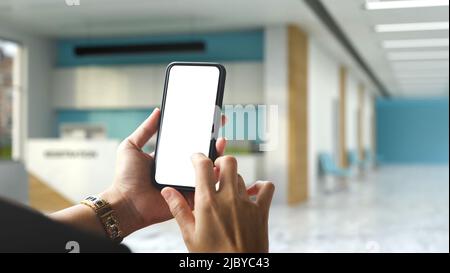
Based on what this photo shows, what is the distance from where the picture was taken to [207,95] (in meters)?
0.38

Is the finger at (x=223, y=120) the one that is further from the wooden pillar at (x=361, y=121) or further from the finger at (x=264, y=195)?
the wooden pillar at (x=361, y=121)

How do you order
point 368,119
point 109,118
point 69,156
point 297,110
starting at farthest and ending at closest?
point 368,119
point 109,118
point 297,110
point 69,156

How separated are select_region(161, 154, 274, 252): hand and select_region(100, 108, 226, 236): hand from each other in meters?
0.09

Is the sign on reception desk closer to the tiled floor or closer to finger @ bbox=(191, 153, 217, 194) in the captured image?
the tiled floor

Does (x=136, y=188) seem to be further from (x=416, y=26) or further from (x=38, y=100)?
(x=38, y=100)

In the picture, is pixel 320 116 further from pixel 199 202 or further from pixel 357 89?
pixel 199 202

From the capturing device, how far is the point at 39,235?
0.87 feet

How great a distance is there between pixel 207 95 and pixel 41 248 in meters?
0.15

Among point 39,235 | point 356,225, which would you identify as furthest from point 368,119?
point 39,235

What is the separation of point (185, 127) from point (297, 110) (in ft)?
14.7

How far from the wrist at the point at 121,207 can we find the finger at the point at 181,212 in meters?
0.08

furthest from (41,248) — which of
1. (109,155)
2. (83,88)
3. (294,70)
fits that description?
(83,88)

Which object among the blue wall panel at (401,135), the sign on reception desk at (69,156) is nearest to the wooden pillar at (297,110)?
the sign on reception desk at (69,156)

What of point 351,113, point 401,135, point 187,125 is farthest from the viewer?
point 401,135
